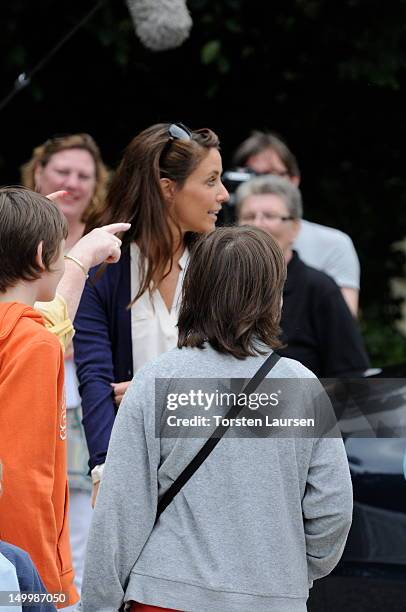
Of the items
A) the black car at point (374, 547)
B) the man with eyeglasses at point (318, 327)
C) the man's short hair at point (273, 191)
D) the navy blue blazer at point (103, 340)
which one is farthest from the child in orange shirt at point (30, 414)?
the man's short hair at point (273, 191)

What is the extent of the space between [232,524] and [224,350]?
36 centimetres

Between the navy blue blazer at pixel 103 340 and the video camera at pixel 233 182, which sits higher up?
the video camera at pixel 233 182

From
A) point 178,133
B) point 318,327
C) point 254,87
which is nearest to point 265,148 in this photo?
point 318,327

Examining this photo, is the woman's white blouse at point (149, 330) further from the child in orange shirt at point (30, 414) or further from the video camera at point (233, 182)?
the video camera at point (233, 182)

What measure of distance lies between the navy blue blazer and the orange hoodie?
0.57 metres

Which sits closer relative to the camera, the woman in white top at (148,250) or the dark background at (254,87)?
the woman in white top at (148,250)

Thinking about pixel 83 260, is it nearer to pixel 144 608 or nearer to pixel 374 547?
pixel 144 608

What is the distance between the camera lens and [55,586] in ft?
9.10

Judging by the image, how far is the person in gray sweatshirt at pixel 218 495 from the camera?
251 centimetres

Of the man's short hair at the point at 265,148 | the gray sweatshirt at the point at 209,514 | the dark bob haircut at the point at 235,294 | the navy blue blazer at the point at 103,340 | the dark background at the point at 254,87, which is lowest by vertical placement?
the gray sweatshirt at the point at 209,514

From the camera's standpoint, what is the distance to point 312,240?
5.68 meters

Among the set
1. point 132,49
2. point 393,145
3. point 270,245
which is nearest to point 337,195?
point 393,145

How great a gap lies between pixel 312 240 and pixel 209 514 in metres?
3.29

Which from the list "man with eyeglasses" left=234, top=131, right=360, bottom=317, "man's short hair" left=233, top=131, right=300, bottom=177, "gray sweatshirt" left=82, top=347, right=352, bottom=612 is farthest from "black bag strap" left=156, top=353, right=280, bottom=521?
"man's short hair" left=233, top=131, right=300, bottom=177
